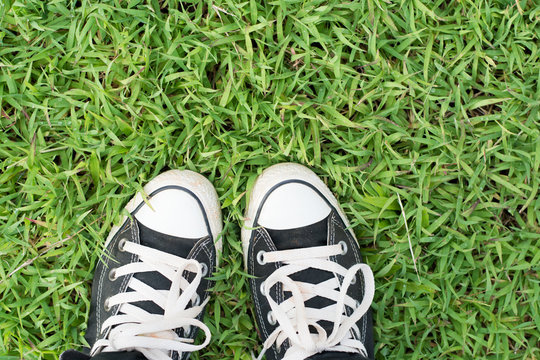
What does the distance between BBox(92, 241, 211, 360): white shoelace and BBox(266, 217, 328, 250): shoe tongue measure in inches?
10.6

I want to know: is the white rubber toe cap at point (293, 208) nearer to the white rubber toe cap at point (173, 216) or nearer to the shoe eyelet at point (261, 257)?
the shoe eyelet at point (261, 257)

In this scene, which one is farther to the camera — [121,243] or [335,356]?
[121,243]

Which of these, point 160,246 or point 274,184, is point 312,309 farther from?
point 160,246

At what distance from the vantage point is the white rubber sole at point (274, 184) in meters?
1.51

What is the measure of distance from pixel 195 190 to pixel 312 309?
1.77 ft

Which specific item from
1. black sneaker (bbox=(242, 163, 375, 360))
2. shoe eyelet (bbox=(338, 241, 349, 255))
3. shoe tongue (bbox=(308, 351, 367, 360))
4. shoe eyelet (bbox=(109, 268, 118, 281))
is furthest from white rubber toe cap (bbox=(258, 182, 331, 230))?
shoe eyelet (bbox=(109, 268, 118, 281))

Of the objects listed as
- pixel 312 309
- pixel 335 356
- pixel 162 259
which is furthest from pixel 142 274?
pixel 335 356

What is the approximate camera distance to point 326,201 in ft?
5.07

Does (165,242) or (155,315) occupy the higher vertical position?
(165,242)

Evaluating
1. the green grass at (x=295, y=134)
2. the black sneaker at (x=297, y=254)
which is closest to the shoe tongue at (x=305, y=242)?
the black sneaker at (x=297, y=254)

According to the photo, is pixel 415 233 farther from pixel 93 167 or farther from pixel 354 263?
pixel 93 167

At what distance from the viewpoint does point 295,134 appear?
150 cm

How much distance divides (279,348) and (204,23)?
109 centimetres

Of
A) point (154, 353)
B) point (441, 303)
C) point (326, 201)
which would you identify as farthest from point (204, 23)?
point (441, 303)
